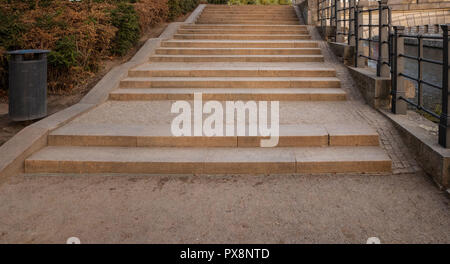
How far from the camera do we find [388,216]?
294 centimetres

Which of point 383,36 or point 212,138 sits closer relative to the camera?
point 212,138

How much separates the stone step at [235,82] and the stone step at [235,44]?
2.47 meters

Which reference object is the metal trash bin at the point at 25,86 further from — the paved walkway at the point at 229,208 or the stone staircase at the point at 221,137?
the paved walkway at the point at 229,208

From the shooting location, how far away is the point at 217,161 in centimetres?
397

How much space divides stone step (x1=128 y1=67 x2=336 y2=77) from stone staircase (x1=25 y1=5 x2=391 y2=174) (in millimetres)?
21

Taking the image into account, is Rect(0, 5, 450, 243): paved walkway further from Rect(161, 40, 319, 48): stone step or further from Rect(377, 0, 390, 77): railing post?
Rect(161, 40, 319, 48): stone step

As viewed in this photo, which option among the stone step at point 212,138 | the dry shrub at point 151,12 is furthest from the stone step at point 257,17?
the stone step at point 212,138

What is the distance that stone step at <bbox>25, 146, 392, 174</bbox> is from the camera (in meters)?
3.90

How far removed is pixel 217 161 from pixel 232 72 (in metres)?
3.68

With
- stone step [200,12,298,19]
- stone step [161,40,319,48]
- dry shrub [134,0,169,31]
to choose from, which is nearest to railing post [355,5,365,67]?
stone step [161,40,319,48]

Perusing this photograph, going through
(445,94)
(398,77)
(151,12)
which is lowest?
(445,94)

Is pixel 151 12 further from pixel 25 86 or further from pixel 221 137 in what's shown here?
pixel 221 137

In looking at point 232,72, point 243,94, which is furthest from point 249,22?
point 243,94
